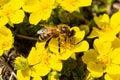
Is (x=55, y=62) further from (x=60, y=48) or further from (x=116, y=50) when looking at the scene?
(x=116, y=50)

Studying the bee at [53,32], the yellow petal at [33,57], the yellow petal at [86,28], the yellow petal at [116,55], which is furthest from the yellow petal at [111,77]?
the yellow petal at [86,28]

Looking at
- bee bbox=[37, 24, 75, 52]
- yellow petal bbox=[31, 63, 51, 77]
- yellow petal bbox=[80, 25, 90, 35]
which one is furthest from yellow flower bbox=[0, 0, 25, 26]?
yellow petal bbox=[80, 25, 90, 35]

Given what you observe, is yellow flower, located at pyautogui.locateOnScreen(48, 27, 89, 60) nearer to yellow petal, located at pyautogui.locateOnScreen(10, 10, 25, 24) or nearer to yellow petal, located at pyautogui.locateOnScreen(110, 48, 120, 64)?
yellow petal, located at pyautogui.locateOnScreen(110, 48, 120, 64)

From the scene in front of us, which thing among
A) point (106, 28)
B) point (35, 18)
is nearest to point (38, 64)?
point (35, 18)

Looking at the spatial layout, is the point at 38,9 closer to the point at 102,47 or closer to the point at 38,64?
the point at 38,64

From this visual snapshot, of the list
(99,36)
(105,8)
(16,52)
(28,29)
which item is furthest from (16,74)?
(105,8)
